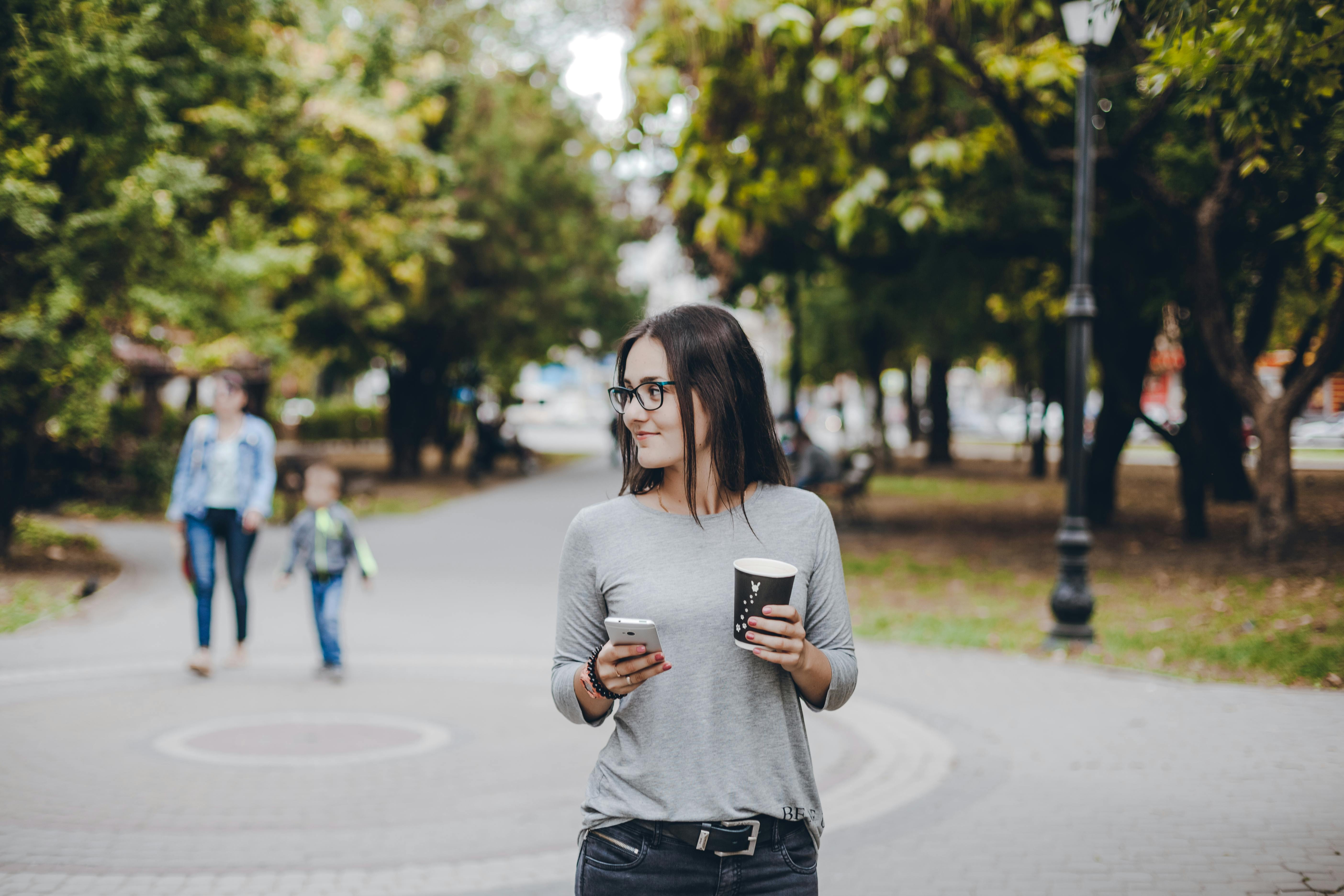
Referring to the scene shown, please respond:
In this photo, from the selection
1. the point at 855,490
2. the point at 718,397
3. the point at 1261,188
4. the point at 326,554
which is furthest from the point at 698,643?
the point at 855,490

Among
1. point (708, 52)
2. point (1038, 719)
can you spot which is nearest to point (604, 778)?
point (1038, 719)

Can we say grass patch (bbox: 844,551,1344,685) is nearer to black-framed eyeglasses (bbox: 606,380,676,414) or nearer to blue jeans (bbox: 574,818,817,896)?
blue jeans (bbox: 574,818,817,896)

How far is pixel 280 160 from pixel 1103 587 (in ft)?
37.9

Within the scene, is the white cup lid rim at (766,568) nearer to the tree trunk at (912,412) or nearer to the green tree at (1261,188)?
the green tree at (1261,188)

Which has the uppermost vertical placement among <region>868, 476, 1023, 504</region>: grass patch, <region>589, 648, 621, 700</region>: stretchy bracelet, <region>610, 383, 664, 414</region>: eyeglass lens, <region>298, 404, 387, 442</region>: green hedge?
<region>610, 383, 664, 414</region>: eyeglass lens

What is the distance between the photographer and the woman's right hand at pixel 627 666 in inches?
85.0

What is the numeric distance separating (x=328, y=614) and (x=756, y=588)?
665 centimetres

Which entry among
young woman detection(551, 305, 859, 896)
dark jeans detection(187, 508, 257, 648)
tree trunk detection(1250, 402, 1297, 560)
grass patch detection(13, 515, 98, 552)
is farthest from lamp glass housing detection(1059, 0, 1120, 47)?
grass patch detection(13, 515, 98, 552)

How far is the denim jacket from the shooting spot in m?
8.23

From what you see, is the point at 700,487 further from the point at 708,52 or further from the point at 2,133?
the point at 2,133

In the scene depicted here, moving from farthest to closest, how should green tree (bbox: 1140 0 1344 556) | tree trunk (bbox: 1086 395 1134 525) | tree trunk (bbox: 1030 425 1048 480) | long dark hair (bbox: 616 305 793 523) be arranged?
tree trunk (bbox: 1030 425 1048 480), tree trunk (bbox: 1086 395 1134 525), green tree (bbox: 1140 0 1344 556), long dark hair (bbox: 616 305 793 523)

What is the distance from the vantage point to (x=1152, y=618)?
10570mm

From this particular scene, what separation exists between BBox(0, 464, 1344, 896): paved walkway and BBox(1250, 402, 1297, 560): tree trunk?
15.8 feet

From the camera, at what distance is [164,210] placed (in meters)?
11.5
